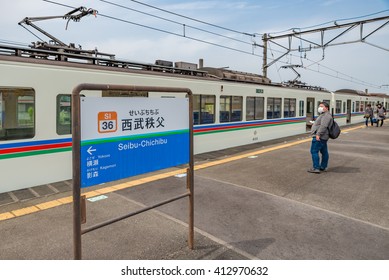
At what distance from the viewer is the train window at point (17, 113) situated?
16.8ft

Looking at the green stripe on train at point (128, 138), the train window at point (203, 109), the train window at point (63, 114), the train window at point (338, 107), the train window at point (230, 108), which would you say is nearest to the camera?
the green stripe on train at point (128, 138)

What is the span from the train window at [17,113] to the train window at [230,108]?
19.5 feet

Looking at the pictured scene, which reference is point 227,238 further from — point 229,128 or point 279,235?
point 229,128

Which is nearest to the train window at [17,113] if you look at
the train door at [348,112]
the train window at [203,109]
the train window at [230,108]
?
the train window at [203,109]

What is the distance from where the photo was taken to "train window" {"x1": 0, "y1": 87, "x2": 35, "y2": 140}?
5117 millimetres

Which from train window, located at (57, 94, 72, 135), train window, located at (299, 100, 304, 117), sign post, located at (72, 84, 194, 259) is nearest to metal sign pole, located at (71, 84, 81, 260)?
sign post, located at (72, 84, 194, 259)

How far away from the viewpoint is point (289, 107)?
1436cm

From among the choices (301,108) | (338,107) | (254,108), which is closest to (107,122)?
(254,108)

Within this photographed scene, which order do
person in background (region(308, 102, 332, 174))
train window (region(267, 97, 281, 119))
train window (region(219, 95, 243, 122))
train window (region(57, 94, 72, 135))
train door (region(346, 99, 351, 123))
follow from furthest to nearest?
train door (region(346, 99, 351, 123))
train window (region(267, 97, 281, 119))
train window (region(219, 95, 243, 122))
person in background (region(308, 102, 332, 174))
train window (region(57, 94, 72, 135))

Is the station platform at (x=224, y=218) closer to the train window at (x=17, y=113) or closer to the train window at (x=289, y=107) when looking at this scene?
the train window at (x=17, y=113)

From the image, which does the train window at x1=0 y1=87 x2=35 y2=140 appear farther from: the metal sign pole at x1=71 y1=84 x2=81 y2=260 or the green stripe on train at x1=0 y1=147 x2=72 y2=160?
the metal sign pole at x1=71 y1=84 x2=81 y2=260

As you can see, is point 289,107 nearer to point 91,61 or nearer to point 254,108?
point 254,108

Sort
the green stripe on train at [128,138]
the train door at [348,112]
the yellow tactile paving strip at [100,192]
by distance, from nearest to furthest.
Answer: the green stripe on train at [128,138], the yellow tactile paving strip at [100,192], the train door at [348,112]

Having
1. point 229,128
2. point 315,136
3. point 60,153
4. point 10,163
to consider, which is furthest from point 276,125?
point 10,163
